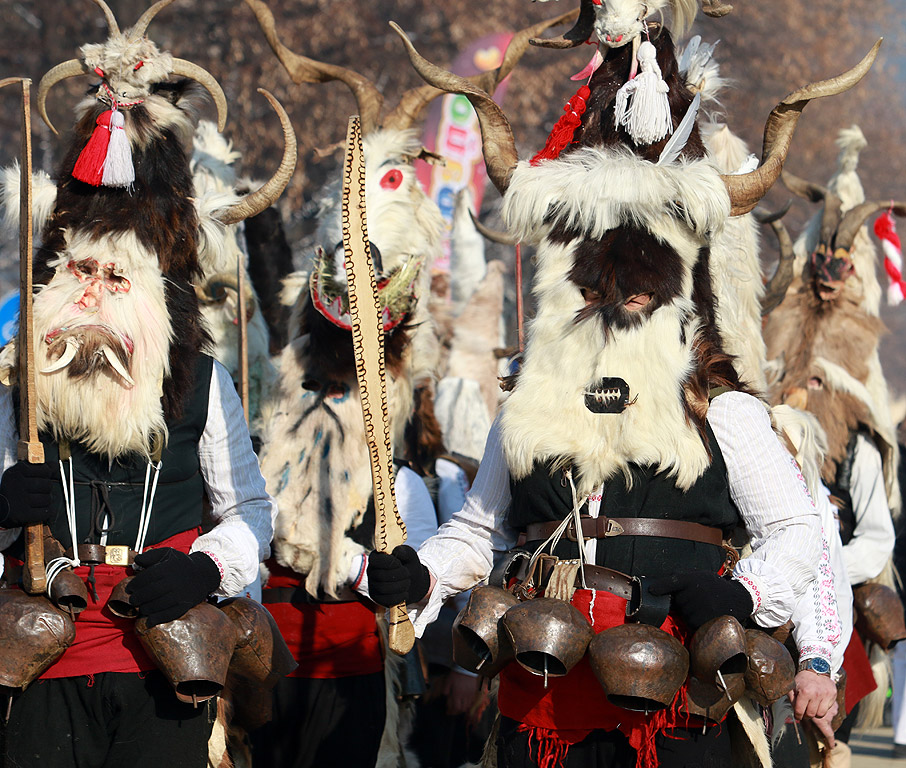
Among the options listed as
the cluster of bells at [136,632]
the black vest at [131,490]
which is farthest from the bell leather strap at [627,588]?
the black vest at [131,490]

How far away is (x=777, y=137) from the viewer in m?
3.26

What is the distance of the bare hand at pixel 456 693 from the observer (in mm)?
5562

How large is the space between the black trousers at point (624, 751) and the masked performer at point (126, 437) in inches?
29.9

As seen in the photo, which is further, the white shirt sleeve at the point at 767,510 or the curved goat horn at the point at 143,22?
the curved goat horn at the point at 143,22

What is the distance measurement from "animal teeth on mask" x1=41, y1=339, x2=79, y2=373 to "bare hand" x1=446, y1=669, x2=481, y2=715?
2.87m

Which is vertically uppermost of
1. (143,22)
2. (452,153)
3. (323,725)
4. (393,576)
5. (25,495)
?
(143,22)

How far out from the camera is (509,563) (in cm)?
310

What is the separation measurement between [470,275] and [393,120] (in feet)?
12.9

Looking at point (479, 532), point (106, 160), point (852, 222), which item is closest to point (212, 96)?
point (106, 160)

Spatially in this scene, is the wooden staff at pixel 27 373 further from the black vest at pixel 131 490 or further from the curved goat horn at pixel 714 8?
the curved goat horn at pixel 714 8

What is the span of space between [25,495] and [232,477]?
Answer: 62 centimetres

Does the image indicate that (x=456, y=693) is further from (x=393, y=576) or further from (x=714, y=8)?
(x=714, y=8)

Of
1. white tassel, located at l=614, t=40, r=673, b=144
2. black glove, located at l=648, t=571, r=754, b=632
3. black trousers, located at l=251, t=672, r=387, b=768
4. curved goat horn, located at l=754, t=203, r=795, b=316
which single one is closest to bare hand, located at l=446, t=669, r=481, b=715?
black trousers, located at l=251, t=672, r=387, b=768

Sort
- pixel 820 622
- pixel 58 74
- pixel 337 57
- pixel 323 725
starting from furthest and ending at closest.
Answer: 1. pixel 337 57
2. pixel 323 725
3. pixel 58 74
4. pixel 820 622
